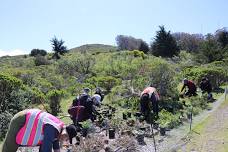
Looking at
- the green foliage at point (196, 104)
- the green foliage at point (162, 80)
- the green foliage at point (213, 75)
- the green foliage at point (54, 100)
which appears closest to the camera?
the green foliage at point (196, 104)

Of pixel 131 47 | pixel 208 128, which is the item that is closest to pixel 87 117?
pixel 208 128

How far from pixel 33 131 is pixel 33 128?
4cm

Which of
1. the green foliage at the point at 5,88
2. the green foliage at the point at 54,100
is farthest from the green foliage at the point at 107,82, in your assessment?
the green foliage at the point at 5,88

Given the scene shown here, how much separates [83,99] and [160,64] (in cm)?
801

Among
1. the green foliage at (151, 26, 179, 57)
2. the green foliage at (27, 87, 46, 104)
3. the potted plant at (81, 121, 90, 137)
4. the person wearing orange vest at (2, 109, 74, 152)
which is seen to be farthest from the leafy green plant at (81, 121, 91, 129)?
the green foliage at (151, 26, 179, 57)

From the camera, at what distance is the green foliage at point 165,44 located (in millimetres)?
45781

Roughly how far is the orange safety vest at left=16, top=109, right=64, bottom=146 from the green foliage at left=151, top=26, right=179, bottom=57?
4091cm

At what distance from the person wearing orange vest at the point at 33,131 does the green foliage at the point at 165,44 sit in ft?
134

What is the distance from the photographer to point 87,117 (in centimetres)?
1237

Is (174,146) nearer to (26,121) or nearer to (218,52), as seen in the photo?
(26,121)

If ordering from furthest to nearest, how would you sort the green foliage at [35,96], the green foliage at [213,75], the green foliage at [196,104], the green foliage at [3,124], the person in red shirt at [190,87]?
the green foliage at [213,75]
the person in red shirt at [190,87]
the green foliage at [35,96]
the green foliage at [196,104]
the green foliage at [3,124]

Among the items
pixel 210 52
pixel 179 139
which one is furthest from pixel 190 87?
pixel 210 52

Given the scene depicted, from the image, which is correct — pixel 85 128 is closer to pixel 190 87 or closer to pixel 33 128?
pixel 33 128

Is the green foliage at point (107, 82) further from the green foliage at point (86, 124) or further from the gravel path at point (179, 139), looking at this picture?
the green foliage at point (86, 124)
